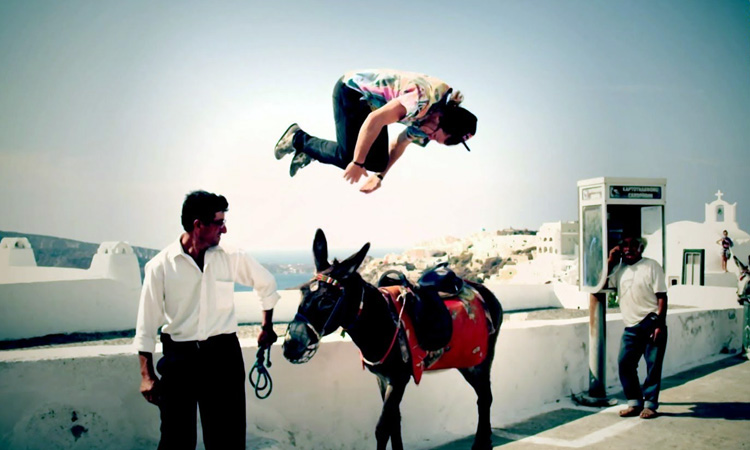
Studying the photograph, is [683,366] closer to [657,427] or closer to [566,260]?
[657,427]

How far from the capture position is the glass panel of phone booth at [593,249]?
242 inches

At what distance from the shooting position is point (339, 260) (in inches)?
132

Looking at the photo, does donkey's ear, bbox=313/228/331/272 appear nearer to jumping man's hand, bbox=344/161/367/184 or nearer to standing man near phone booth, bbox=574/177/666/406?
jumping man's hand, bbox=344/161/367/184

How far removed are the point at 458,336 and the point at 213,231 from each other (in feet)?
6.53

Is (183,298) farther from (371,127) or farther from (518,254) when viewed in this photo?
(518,254)

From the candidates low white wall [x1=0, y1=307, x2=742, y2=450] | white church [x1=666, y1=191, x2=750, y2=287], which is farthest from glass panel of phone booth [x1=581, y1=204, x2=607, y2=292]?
white church [x1=666, y1=191, x2=750, y2=287]

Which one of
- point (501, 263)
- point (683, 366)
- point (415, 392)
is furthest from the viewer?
point (501, 263)

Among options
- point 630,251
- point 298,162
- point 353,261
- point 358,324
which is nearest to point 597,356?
point 630,251

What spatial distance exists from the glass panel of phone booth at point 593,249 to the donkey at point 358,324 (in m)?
2.90

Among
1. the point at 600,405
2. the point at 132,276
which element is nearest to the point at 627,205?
the point at 600,405

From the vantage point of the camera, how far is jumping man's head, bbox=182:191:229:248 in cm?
Result: 286

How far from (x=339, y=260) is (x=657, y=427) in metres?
3.66

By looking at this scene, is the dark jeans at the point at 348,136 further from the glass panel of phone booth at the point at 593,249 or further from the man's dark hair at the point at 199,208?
the glass panel of phone booth at the point at 593,249

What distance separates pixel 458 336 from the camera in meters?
4.02
